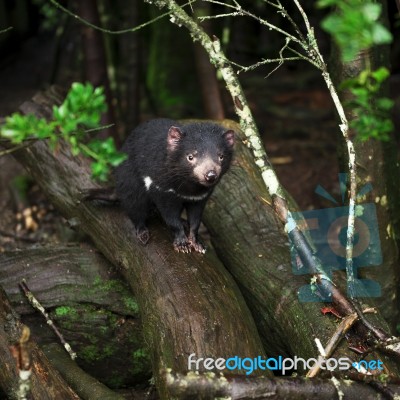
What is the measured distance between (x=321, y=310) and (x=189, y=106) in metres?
5.70

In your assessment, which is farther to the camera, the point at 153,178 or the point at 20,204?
the point at 20,204

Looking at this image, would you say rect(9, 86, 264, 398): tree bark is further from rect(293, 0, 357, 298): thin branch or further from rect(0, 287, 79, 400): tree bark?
rect(293, 0, 357, 298): thin branch

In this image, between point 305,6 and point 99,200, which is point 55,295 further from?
point 305,6

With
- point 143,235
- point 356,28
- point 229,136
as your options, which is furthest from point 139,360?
point 356,28

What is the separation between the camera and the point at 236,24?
10375 mm

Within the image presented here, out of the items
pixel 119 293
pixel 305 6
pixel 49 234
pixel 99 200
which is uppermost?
pixel 305 6

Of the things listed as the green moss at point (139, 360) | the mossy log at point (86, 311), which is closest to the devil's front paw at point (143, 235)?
the mossy log at point (86, 311)

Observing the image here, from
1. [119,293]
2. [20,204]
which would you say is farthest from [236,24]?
[119,293]

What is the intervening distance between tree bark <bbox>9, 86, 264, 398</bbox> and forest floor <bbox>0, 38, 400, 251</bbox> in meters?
1.65

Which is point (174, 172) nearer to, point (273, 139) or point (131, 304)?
point (131, 304)

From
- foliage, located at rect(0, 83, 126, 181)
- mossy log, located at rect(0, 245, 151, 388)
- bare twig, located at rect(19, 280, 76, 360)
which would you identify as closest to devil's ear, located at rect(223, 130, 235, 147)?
mossy log, located at rect(0, 245, 151, 388)

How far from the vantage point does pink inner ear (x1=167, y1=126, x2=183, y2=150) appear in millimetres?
4242

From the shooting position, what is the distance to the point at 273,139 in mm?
8625

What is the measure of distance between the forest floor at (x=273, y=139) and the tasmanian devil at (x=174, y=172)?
1.78m
